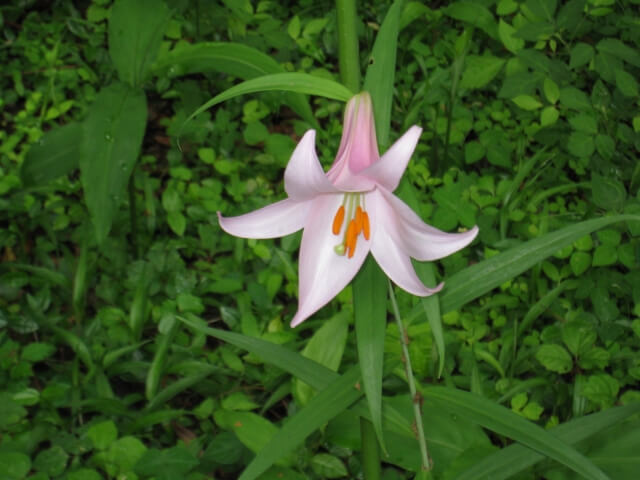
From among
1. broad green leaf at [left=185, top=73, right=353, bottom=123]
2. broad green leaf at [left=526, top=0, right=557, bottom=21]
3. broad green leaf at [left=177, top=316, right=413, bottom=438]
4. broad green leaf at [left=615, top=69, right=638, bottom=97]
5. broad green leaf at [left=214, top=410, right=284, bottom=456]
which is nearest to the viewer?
broad green leaf at [left=185, top=73, right=353, bottom=123]

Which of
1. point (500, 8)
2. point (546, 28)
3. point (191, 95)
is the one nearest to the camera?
point (546, 28)

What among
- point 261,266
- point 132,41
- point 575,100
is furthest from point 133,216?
point 575,100

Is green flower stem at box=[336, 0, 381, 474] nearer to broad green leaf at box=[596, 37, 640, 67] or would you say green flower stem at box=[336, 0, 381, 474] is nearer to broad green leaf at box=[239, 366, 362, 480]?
broad green leaf at box=[239, 366, 362, 480]

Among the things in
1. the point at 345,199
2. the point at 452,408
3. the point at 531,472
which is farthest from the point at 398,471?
the point at 345,199

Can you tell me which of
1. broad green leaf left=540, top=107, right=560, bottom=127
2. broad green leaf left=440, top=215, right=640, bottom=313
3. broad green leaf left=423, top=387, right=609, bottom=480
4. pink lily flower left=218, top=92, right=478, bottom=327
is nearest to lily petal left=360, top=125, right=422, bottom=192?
pink lily flower left=218, top=92, right=478, bottom=327

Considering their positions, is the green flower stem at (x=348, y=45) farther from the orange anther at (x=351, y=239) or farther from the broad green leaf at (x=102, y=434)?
the broad green leaf at (x=102, y=434)

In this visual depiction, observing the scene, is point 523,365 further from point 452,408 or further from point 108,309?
point 108,309
